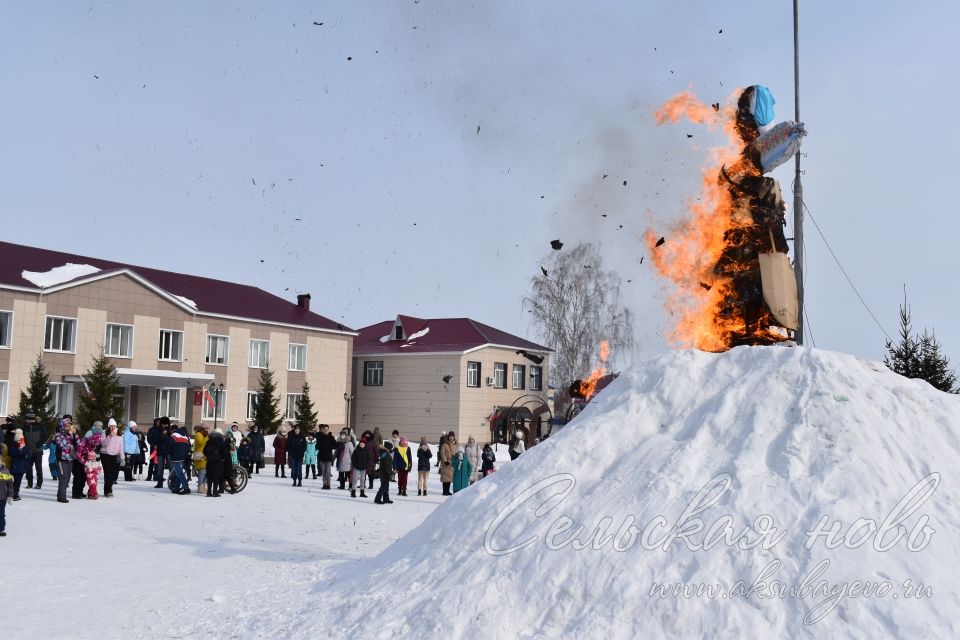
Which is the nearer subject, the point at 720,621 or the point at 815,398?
the point at 720,621

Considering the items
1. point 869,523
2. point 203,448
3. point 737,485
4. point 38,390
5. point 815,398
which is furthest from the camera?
point 38,390

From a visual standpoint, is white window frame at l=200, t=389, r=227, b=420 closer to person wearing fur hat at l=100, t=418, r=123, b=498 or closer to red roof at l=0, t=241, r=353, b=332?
red roof at l=0, t=241, r=353, b=332

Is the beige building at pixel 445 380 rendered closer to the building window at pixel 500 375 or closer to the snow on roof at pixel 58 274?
the building window at pixel 500 375

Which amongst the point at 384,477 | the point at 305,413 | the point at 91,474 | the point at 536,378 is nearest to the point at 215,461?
the point at 91,474

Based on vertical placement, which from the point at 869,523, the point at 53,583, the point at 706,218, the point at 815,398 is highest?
the point at 706,218

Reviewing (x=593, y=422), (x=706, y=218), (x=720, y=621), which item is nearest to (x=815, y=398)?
(x=593, y=422)

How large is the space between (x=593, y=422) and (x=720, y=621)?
3615 mm

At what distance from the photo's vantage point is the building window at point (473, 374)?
49.4m

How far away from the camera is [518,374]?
5316cm

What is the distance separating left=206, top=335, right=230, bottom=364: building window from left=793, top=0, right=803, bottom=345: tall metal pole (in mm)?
33193

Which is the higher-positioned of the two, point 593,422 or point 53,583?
point 593,422

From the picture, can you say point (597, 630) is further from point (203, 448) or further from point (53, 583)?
point (203, 448)

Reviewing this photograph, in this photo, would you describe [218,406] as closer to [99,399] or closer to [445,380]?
[99,399]

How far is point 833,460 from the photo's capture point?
8406 millimetres
